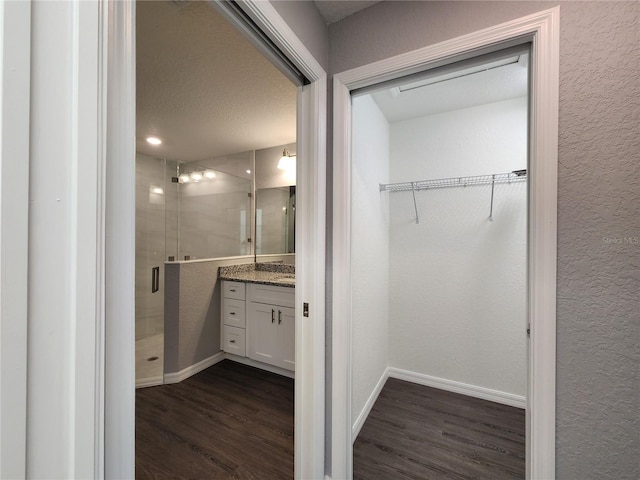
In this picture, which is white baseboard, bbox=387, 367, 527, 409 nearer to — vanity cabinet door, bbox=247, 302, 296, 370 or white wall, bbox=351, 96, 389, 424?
white wall, bbox=351, 96, 389, 424

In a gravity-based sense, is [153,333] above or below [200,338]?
Result: below

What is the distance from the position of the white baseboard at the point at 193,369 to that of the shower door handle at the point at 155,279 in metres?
1.27

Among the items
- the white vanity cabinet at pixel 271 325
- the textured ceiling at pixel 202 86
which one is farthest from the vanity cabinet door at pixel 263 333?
the textured ceiling at pixel 202 86

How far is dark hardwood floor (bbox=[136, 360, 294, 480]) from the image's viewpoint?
152 centimetres

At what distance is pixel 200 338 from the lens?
264 centimetres

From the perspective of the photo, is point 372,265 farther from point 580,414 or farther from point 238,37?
point 238,37

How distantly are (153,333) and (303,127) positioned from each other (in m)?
3.52

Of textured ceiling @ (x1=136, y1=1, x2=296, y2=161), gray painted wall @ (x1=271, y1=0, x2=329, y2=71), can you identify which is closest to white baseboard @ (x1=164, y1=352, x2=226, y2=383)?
textured ceiling @ (x1=136, y1=1, x2=296, y2=161)

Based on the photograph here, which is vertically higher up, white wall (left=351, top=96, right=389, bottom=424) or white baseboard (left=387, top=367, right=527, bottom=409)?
white wall (left=351, top=96, right=389, bottom=424)

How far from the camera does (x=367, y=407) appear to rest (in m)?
1.99

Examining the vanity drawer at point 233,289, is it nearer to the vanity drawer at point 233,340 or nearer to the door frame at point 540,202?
the vanity drawer at point 233,340

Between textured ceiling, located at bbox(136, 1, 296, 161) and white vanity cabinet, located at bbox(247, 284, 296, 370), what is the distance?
1.60 meters

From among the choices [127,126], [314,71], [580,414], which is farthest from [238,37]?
[580,414]

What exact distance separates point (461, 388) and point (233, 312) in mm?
2205
